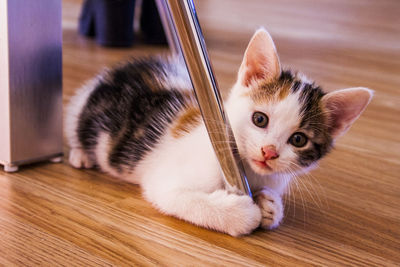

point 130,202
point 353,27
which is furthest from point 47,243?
point 353,27

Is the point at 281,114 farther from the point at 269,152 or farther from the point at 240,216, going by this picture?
the point at 240,216

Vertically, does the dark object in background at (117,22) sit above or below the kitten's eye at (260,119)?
below

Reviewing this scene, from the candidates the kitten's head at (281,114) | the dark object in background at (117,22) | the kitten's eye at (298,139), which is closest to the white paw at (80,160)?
the kitten's head at (281,114)

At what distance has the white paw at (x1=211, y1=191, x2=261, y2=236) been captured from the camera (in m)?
1.00

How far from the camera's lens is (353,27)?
168 inches

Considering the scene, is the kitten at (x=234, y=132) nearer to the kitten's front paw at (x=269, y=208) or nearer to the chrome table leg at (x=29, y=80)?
the kitten's front paw at (x=269, y=208)

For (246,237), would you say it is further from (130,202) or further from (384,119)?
(384,119)

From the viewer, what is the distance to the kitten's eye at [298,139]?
1.00 m

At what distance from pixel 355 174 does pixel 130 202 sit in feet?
2.17

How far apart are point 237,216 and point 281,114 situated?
0.22m

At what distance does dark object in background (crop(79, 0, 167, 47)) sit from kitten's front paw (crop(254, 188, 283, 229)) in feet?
6.33

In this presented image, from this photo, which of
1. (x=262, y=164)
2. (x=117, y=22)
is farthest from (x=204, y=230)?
(x=117, y=22)

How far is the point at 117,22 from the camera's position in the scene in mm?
2836

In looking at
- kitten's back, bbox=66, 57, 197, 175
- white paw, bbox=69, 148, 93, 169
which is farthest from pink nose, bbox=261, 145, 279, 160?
white paw, bbox=69, 148, 93, 169
